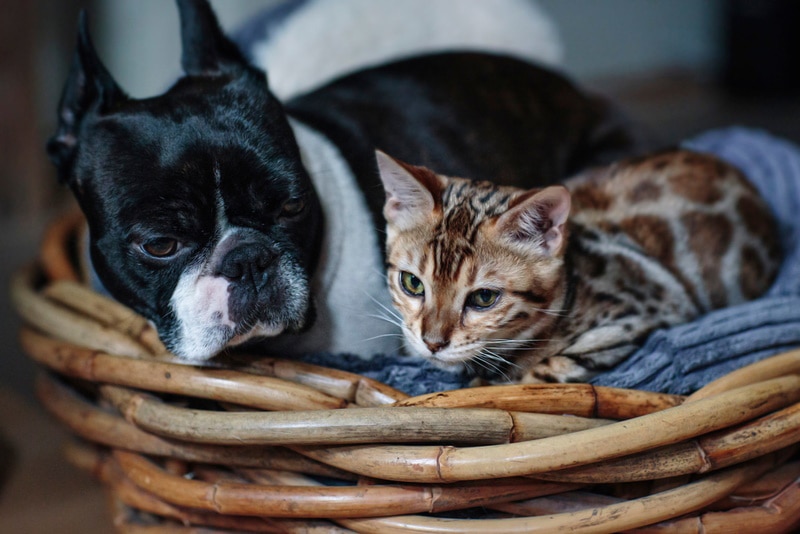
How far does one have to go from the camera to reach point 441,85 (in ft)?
5.90

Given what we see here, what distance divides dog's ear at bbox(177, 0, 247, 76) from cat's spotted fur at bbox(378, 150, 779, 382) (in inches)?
17.3

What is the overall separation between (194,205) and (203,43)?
0.39 metres

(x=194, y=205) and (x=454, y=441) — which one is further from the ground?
(x=194, y=205)

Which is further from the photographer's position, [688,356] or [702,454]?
[688,356]

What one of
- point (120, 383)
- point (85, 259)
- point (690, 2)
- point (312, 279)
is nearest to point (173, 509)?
point (120, 383)

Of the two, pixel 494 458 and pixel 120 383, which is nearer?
pixel 494 458

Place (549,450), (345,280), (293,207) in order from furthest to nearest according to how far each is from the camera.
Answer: (345,280)
(293,207)
(549,450)

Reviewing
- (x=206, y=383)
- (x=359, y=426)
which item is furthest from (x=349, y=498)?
(x=206, y=383)

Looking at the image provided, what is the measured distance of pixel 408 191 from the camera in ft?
4.25

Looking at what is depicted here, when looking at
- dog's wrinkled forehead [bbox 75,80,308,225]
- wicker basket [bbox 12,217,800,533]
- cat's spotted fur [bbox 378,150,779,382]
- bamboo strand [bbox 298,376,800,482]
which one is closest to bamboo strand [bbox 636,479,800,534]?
wicker basket [bbox 12,217,800,533]

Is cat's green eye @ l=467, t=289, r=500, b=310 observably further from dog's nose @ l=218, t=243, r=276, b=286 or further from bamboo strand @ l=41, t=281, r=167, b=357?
bamboo strand @ l=41, t=281, r=167, b=357

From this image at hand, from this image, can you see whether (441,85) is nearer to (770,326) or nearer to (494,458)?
(770,326)

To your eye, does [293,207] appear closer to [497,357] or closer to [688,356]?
[497,357]

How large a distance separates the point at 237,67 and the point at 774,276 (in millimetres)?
1148
